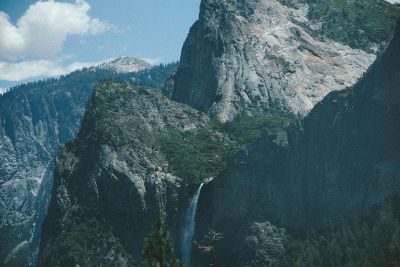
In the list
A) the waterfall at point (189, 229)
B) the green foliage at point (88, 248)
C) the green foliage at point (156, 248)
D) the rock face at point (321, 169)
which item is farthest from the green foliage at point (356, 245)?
the green foliage at point (156, 248)

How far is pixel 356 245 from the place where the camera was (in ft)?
457

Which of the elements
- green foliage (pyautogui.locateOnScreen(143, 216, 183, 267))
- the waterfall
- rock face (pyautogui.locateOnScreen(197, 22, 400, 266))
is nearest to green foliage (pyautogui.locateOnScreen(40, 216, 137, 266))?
Answer: the waterfall

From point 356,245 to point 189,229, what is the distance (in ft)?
211

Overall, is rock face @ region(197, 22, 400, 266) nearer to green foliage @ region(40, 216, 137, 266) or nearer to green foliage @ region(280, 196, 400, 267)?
green foliage @ region(280, 196, 400, 267)

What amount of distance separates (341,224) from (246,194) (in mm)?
34313

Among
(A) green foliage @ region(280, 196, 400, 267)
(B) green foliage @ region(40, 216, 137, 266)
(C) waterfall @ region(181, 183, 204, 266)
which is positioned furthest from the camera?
(B) green foliage @ region(40, 216, 137, 266)

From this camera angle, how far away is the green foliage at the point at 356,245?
416ft

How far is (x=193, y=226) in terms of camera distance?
183875mm

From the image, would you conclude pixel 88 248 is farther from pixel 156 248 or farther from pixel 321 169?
pixel 156 248

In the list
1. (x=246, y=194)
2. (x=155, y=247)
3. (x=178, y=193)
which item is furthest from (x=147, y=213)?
(x=155, y=247)

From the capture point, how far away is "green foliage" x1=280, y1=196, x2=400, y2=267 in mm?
126688

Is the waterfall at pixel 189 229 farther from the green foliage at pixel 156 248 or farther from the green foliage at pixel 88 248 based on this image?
the green foliage at pixel 156 248

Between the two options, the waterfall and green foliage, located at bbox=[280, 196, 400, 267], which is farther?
the waterfall

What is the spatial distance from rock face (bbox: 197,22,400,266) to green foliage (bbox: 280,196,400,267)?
772 centimetres
